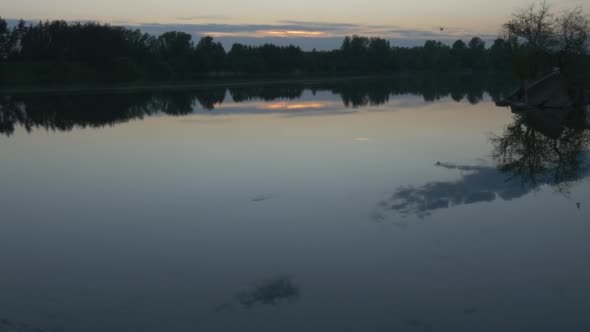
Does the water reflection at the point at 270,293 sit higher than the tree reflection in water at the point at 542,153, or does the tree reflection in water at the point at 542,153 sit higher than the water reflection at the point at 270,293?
the water reflection at the point at 270,293

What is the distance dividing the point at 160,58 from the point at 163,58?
4098mm

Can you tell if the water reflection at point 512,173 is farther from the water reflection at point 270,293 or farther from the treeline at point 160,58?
the treeline at point 160,58

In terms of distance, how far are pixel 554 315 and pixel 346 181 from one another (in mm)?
10007

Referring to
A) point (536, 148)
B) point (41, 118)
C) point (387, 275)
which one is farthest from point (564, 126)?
point (41, 118)

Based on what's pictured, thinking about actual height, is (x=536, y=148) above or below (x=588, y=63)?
below

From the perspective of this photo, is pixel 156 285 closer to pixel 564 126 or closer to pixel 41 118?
pixel 564 126

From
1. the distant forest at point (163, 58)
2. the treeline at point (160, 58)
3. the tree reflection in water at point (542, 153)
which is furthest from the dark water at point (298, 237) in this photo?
the treeline at point (160, 58)

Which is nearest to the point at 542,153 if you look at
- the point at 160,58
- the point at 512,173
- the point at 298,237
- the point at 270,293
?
the point at 512,173

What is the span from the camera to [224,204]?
15281mm

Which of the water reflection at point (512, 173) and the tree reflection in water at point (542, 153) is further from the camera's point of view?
the tree reflection in water at point (542, 153)

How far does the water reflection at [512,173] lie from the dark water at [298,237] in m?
0.12

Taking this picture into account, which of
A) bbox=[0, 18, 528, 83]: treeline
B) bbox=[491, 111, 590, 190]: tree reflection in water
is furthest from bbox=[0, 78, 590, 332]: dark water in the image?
bbox=[0, 18, 528, 83]: treeline

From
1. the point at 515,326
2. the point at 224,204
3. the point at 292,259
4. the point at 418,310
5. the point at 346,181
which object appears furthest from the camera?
the point at 346,181

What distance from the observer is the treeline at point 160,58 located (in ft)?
326
